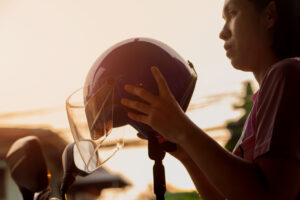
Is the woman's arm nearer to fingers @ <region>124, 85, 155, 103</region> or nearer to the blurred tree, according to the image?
fingers @ <region>124, 85, 155, 103</region>

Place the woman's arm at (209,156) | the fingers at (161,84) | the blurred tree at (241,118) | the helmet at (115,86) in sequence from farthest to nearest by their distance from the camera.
A: the blurred tree at (241,118)
the helmet at (115,86)
the fingers at (161,84)
the woman's arm at (209,156)

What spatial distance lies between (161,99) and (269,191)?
0.34 m

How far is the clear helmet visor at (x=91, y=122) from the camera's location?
4.54 ft

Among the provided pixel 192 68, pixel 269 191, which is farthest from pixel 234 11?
pixel 269 191

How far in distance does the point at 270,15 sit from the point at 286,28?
59mm

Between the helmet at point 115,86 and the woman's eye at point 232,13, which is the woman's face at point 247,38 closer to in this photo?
the woman's eye at point 232,13

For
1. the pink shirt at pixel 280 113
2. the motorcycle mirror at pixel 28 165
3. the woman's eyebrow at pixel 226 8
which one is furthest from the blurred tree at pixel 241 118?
the motorcycle mirror at pixel 28 165

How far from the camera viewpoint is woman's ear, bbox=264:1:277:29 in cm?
141

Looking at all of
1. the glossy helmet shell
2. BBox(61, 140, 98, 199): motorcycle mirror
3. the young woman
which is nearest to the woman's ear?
the young woman

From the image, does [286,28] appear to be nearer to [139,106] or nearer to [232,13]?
[232,13]

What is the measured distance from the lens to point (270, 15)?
1418mm

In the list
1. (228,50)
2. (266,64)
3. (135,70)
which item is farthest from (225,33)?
(135,70)

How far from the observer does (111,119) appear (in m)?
1.40

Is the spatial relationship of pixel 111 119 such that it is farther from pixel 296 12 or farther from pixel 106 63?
pixel 296 12
